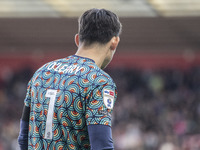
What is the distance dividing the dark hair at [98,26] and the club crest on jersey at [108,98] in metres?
0.28

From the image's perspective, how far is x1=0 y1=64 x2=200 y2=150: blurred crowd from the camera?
13.8 meters

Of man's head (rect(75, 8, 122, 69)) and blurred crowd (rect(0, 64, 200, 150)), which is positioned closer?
man's head (rect(75, 8, 122, 69))

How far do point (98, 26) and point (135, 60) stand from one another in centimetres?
1606

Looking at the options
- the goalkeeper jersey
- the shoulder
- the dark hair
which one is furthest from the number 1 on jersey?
the dark hair

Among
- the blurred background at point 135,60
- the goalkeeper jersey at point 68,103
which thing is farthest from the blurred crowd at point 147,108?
the goalkeeper jersey at point 68,103

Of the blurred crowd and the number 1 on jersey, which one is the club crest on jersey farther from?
the blurred crowd

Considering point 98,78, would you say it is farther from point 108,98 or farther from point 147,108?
point 147,108

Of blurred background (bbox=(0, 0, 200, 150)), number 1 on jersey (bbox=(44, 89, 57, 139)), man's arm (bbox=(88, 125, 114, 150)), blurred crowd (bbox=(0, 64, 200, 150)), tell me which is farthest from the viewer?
blurred background (bbox=(0, 0, 200, 150))

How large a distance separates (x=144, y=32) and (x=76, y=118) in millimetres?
13999

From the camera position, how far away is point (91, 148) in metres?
2.18

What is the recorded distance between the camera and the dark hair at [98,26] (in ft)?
7.70

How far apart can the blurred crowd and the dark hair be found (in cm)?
1057

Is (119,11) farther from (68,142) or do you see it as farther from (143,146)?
(68,142)

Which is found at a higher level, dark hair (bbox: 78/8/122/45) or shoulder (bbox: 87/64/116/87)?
dark hair (bbox: 78/8/122/45)
